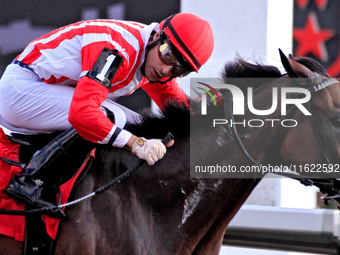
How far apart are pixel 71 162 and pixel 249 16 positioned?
2970 mm

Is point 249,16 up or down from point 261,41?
up

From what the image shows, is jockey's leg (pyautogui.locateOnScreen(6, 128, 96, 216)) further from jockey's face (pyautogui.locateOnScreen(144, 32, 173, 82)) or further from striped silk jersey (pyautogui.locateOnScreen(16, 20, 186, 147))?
jockey's face (pyautogui.locateOnScreen(144, 32, 173, 82))

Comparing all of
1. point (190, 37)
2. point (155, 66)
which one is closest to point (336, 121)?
point (190, 37)

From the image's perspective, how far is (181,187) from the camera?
1741 mm

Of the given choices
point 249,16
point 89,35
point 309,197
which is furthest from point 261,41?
point 89,35

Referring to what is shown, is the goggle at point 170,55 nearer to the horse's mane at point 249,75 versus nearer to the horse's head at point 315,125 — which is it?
A: the horse's mane at point 249,75

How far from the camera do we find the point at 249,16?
404 cm

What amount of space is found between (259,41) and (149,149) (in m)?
2.77

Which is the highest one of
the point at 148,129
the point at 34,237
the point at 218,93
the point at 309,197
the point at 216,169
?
the point at 218,93

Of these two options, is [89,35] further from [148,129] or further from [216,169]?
[216,169]

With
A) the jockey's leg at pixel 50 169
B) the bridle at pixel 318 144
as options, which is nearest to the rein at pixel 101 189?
the jockey's leg at pixel 50 169

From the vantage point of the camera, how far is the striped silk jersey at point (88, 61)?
5.07ft

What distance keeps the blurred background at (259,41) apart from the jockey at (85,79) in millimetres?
1639

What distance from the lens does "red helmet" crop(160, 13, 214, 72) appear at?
1714mm
